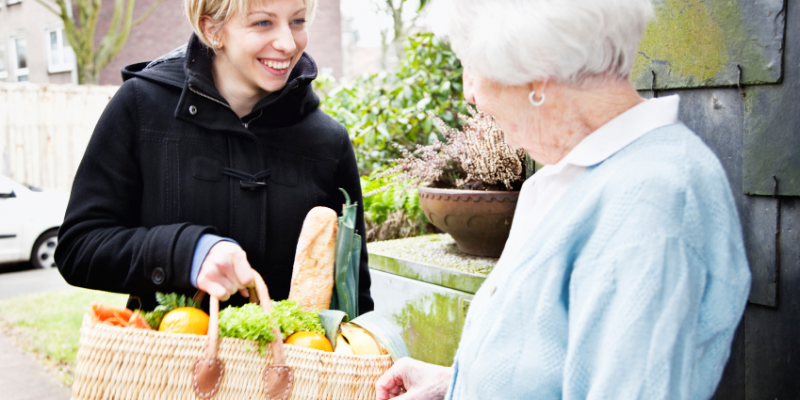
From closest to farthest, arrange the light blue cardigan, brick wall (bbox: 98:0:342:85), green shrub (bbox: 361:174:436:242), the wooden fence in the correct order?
1. the light blue cardigan
2. green shrub (bbox: 361:174:436:242)
3. the wooden fence
4. brick wall (bbox: 98:0:342:85)

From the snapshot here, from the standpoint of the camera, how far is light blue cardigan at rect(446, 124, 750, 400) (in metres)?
0.86

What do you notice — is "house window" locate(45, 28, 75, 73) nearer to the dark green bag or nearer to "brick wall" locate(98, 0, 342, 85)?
"brick wall" locate(98, 0, 342, 85)

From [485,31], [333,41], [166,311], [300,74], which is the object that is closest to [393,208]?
[300,74]

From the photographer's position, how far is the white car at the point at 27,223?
283 inches

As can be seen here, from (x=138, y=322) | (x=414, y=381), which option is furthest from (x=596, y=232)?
(x=138, y=322)

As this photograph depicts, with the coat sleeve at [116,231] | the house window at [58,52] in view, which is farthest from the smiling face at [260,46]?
the house window at [58,52]

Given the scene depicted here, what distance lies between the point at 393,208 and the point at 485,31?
337 centimetres

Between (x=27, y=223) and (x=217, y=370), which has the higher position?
(x=217, y=370)

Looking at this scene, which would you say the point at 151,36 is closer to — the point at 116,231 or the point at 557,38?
the point at 116,231

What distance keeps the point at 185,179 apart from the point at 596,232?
112 centimetres

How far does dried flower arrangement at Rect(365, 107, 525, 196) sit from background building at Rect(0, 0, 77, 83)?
57.8ft

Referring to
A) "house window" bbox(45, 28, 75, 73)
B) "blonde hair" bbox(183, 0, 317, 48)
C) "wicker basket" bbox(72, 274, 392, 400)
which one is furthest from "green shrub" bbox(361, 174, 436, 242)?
"house window" bbox(45, 28, 75, 73)

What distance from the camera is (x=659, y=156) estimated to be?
0.95 m

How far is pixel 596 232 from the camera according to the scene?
3.07 feet
